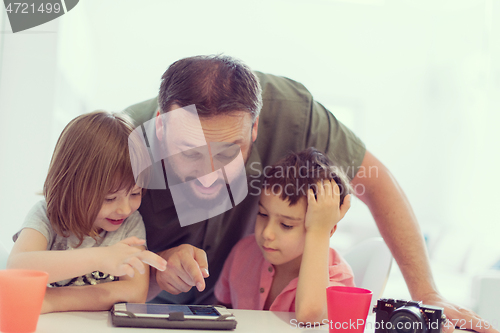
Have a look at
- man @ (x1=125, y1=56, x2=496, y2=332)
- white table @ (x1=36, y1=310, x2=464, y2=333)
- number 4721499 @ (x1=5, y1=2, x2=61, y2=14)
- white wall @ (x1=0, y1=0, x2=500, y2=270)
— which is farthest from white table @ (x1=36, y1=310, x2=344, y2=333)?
white wall @ (x1=0, y1=0, x2=500, y2=270)

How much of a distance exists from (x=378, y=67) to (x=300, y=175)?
3.75 meters

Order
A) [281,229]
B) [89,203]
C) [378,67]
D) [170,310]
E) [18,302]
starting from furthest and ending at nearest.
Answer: [378,67] < [281,229] < [89,203] < [170,310] < [18,302]

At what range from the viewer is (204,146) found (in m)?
0.80

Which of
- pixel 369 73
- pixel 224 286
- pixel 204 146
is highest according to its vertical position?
pixel 369 73

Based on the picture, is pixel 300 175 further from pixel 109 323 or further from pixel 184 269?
pixel 109 323

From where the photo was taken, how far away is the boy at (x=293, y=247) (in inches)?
30.0

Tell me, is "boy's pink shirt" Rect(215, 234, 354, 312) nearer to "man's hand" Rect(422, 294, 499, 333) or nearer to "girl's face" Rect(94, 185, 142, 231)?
"man's hand" Rect(422, 294, 499, 333)

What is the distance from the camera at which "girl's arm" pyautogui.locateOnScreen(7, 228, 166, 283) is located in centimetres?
59

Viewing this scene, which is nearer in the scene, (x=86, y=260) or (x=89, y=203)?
(x=86, y=260)

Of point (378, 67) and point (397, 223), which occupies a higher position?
point (378, 67)

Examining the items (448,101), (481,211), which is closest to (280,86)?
(481,211)

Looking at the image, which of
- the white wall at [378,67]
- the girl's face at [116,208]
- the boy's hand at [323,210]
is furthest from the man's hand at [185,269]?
the white wall at [378,67]

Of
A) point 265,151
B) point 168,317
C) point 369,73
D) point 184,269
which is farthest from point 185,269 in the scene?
point 369,73

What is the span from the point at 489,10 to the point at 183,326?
4469 mm
